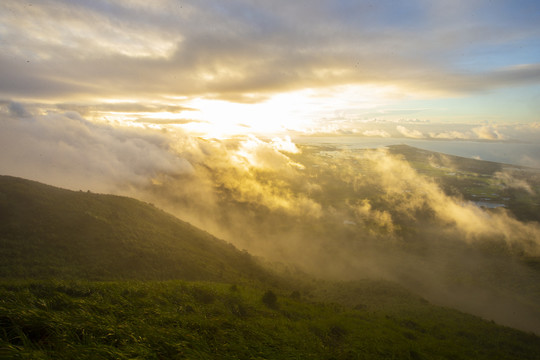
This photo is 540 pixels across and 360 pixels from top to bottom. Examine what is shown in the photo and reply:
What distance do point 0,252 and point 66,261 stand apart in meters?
9.59

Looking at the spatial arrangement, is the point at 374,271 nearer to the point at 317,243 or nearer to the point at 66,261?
the point at 317,243

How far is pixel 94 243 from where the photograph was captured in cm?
5309

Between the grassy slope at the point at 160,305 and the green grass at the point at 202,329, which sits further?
the grassy slope at the point at 160,305

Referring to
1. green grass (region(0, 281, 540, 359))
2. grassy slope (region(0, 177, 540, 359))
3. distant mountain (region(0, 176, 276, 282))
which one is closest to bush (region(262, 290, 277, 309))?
green grass (region(0, 281, 540, 359))

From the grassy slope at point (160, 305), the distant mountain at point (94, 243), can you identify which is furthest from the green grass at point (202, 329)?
the distant mountain at point (94, 243)

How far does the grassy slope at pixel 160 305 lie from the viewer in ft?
30.7

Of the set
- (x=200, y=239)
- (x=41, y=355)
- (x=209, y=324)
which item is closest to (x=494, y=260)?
(x=200, y=239)

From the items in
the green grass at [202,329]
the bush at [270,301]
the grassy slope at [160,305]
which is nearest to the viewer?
the green grass at [202,329]

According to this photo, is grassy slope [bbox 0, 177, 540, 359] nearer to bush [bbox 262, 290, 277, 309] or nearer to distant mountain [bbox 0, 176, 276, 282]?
distant mountain [bbox 0, 176, 276, 282]

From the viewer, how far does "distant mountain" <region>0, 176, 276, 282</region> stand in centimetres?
4275

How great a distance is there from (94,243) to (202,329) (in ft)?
164

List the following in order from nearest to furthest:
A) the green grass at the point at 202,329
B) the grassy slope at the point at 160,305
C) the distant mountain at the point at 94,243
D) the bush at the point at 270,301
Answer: the green grass at the point at 202,329, the grassy slope at the point at 160,305, the bush at the point at 270,301, the distant mountain at the point at 94,243

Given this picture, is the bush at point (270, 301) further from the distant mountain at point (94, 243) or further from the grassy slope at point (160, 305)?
the distant mountain at point (94, 243)

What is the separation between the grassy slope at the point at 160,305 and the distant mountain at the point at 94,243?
301 millimetres
